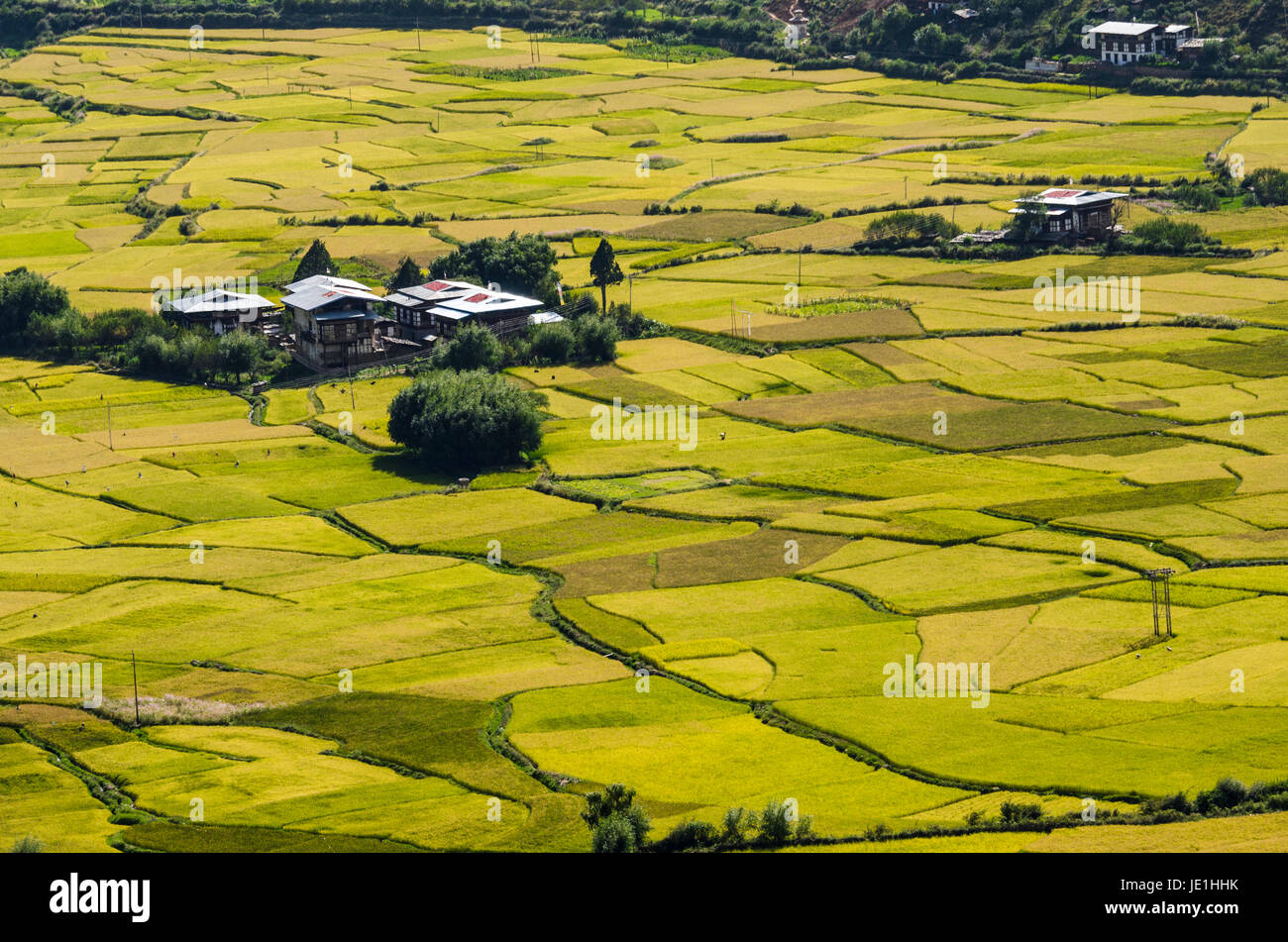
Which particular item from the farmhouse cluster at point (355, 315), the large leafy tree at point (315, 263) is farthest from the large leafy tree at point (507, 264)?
the large leafy tree at point (315, 263)

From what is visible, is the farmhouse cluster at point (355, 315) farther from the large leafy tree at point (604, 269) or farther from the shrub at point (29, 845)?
the shrub at point (29, 845)

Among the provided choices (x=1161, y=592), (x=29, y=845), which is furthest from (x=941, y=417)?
(x=29, y=845)

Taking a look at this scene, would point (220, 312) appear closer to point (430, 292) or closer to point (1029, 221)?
point (430, 292)

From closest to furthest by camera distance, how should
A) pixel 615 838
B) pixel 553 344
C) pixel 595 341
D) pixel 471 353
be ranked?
pixel 615 838
pixel 471 353
pixel 595 341
pixel 553 344

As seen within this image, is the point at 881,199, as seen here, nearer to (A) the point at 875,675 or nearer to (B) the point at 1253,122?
(B) the point at 1253,122
